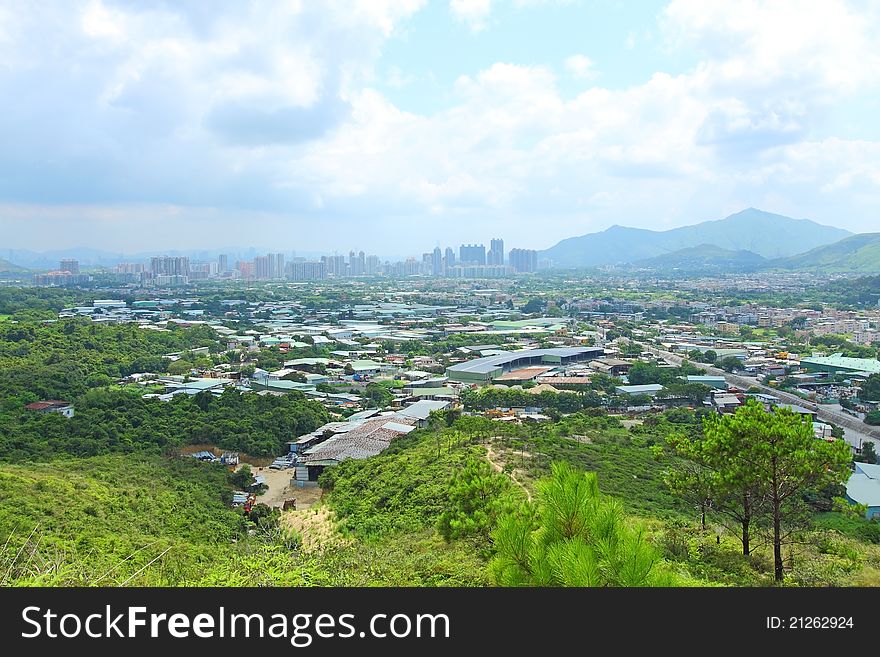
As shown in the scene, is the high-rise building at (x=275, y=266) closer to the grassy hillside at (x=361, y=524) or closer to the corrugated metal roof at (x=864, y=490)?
the grassy hillside at (x=361, y=524)

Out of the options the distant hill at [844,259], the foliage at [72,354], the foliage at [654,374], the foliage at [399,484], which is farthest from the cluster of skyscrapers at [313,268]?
the foliage at [399,484]

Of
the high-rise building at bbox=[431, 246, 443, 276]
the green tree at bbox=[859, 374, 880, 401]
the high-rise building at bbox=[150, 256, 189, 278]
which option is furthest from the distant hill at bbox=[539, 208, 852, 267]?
the green tree at bbox=[859, 374, 880, 401]

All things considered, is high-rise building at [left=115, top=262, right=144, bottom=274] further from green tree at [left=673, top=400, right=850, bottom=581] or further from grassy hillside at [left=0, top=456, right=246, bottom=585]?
green tree at [left=673, top=400, right=850, bottom=581]

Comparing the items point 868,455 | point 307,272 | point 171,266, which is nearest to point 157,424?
point 868,455

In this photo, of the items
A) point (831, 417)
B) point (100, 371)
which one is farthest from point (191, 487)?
point (831, 417)

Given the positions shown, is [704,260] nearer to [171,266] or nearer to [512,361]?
[171,266]

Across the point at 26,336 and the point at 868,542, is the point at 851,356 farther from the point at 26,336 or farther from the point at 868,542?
the point at 26,336
